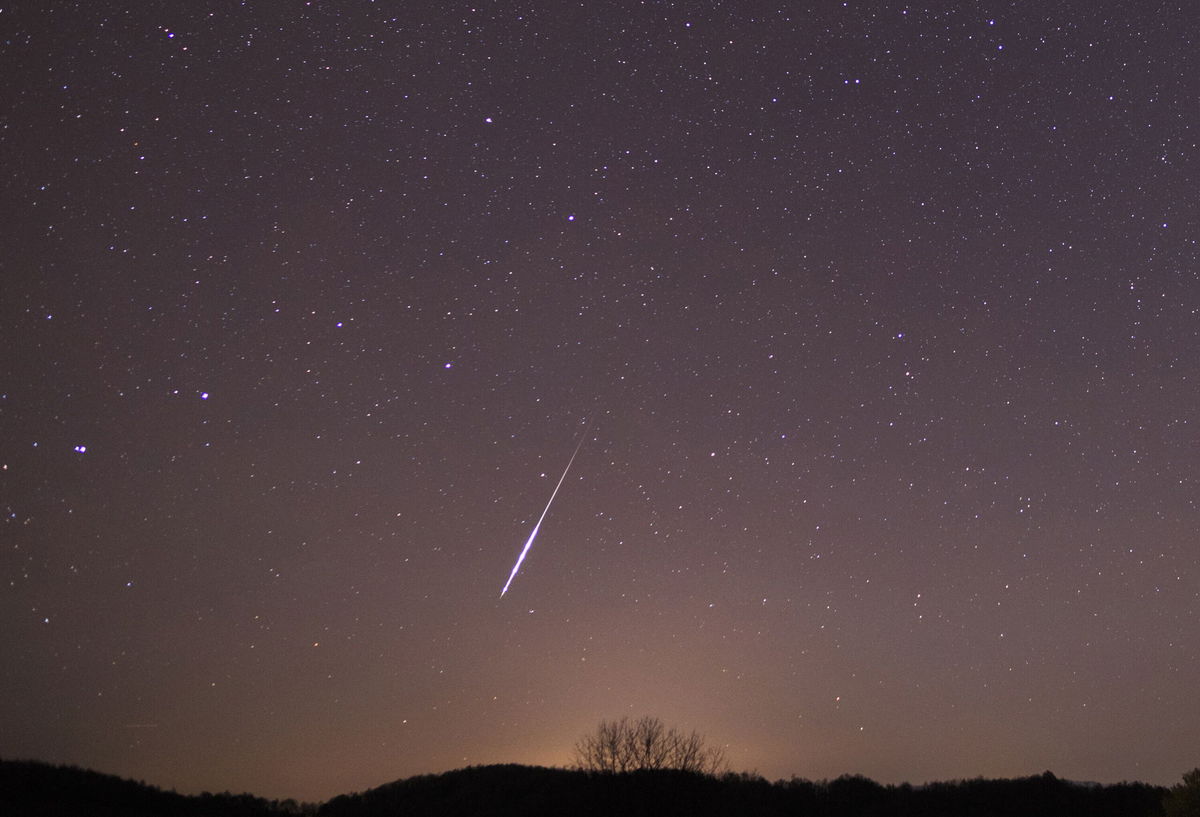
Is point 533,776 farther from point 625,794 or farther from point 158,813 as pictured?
point 158,813

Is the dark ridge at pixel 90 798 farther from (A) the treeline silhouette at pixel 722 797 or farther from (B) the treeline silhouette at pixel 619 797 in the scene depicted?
(A) the treeline silhouette at pixel 722 797

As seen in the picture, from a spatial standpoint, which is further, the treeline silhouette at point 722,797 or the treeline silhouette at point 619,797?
the treeline silhouette at point 722,797

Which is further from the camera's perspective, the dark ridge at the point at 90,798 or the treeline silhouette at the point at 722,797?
the treeline silhouette at the point at 722,797

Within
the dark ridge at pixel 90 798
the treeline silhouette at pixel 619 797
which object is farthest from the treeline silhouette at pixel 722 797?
the dark ridge at pixel 90 798

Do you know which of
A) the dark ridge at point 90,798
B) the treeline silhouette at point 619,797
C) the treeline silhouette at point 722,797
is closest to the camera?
the dark ridge at point 90,798

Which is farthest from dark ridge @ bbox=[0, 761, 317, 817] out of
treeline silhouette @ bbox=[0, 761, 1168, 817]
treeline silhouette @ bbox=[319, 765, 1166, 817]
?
treeline silhouette @ bbox=[319, 765, 1166, 817]

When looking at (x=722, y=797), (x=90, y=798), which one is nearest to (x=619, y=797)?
(x=722, y=797)

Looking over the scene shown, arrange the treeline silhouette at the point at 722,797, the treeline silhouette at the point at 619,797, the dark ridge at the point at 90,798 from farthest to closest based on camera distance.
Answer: the treeline silhouette at the point at 722,797
the treeline silhouette at the point at 619,797
the dark ridge at the point at 90,798

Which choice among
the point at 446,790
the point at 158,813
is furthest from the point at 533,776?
the point at 158,813

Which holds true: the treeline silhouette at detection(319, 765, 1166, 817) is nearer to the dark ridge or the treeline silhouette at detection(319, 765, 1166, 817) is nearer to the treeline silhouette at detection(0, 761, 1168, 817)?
the treeline silhouette at detection(0, 761, 1168, 817)
